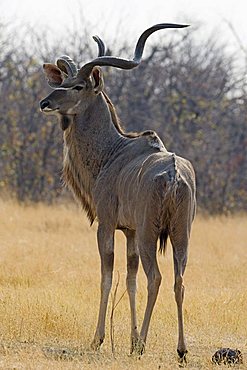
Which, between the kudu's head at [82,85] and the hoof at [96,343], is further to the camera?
the kudu's head at [82,85]

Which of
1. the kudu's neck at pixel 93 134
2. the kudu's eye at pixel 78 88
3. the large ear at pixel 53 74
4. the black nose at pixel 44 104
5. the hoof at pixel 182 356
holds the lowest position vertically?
the hoof at pixel 182 356

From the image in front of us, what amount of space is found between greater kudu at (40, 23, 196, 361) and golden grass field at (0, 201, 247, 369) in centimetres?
35

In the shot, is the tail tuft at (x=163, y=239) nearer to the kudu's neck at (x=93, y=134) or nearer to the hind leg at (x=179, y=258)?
the hind leg at (x=179, y=258)

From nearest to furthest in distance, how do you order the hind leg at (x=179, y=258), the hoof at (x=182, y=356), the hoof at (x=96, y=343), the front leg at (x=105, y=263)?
1. the hind leg at (x=179, y=258)
2. the hoof at (x=182, y=356)
3. the hoof at (x=96, y=343)
4. the front leg at (x=105, y=263)

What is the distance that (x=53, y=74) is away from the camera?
9.17m

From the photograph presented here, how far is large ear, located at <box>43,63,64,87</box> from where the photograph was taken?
9078 mm

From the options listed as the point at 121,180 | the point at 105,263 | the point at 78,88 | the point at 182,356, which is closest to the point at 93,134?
the point at 78,88

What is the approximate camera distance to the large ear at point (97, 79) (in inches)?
336

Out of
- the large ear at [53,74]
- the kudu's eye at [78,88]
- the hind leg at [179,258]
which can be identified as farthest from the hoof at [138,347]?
the large ear at [53,74]

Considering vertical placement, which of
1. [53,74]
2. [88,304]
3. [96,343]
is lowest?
[88,304]

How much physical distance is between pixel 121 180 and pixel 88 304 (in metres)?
1.97

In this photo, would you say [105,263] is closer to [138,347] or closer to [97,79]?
[138,347]

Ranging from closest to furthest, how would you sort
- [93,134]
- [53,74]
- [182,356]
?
[182,356]
[93,134]
[53,74]

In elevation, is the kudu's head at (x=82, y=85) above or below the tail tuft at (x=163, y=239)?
above
